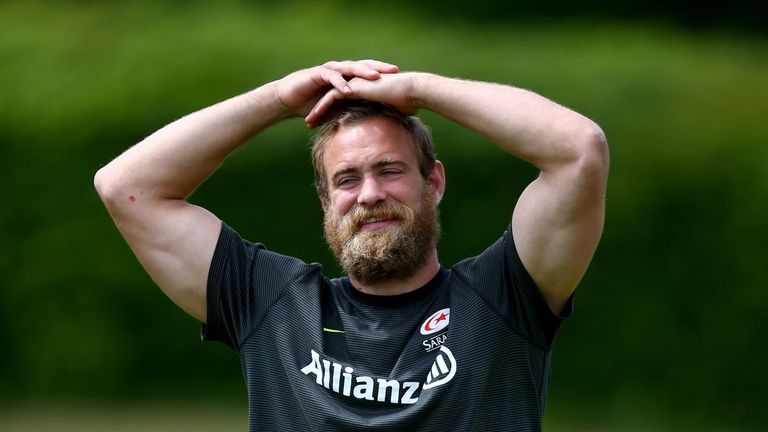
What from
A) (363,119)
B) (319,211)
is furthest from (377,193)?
(319,211)

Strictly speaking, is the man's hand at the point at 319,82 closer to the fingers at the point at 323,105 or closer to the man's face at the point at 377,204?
the fingers at the point at 323,105

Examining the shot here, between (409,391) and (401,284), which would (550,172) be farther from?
(409,391)

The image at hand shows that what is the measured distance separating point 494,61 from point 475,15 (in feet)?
7.77

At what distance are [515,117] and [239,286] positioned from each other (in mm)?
903

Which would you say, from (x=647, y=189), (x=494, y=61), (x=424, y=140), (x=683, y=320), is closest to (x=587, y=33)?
(x=494, y=61)

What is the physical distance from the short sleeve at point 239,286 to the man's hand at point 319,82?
1.35 feet

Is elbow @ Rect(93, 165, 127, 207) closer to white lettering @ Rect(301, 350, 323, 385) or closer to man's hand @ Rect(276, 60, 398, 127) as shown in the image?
man's hand @ Rect(276, 60, 398, 127)

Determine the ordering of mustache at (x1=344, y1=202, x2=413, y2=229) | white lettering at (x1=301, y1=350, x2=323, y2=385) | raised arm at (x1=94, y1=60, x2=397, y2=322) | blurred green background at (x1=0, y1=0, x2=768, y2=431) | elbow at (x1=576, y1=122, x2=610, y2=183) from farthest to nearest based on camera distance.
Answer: blurred green background at (x1=0, y1=0, x2=768, y2=431) < raised arm at (x1=94, y1=60, x2=397, y2=322) < mustache at (x1=344, y1=202, x2=413, y2=229) < white lettering at (x1=301, y1=350, x2=323, y2=385) < elbow at (x1=576, y1=122, x2=610, y2=183)

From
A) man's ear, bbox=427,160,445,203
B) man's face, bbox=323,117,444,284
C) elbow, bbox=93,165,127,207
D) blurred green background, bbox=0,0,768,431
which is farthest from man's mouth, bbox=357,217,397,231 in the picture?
blurred green background, bbox=0,0,768,431

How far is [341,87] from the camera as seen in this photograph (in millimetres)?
3430

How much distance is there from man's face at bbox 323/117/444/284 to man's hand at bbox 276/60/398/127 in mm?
120

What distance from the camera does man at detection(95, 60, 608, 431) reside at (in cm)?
321

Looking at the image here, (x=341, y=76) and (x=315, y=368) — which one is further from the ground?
(x=341, y=76)

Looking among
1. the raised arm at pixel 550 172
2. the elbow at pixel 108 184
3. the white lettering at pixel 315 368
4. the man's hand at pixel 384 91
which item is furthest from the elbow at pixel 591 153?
the elbow at pixel 108 184
